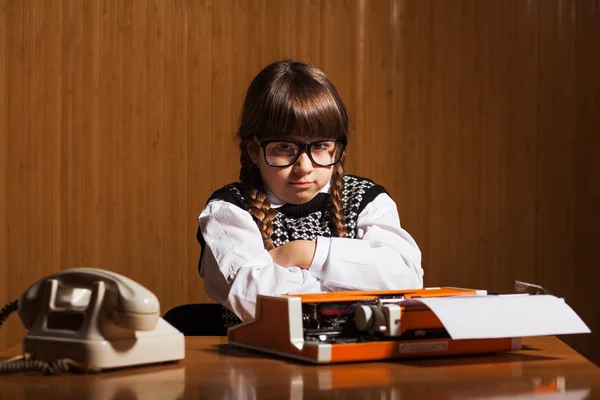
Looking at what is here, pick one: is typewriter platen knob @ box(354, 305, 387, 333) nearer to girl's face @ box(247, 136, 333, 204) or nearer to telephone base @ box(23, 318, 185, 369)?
telephone base @ box(23, 318, 185, 369)

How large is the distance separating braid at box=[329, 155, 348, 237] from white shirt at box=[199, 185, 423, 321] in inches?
2.4

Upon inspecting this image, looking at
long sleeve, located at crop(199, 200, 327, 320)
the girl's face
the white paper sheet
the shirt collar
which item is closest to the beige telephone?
the white paper sheet

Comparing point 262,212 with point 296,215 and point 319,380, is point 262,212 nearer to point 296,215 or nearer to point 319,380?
point 296,215

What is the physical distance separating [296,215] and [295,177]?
176 mm

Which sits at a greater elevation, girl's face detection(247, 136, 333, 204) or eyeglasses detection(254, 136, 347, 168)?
eyeglasses detection(254, 136, 347, 168)

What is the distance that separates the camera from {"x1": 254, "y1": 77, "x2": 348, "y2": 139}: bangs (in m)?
1.93

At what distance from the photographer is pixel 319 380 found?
103cm

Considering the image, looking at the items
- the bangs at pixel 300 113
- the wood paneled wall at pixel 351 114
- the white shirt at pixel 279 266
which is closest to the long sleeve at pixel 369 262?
the white shirt at pixel 279 266

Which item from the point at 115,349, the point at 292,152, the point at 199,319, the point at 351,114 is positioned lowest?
the point at 199,319

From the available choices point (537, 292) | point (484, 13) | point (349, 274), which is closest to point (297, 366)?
point (537, 292)

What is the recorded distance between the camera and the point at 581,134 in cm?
337

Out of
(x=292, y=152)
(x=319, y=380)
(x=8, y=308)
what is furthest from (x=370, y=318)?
(x=292, y=152)

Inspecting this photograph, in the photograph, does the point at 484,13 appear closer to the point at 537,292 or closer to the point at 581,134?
the point at 581,134

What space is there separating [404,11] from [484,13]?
310 mm
